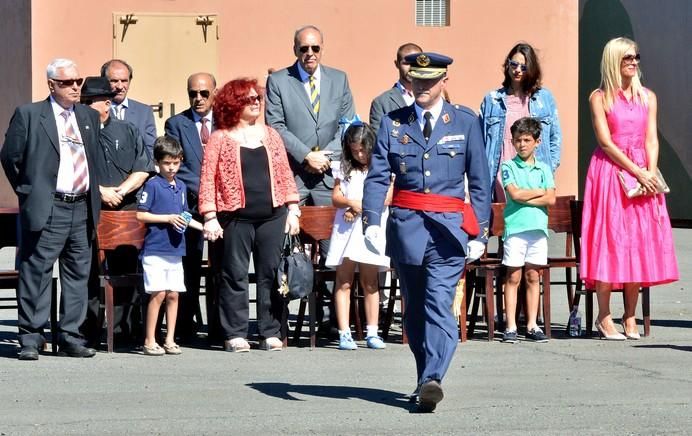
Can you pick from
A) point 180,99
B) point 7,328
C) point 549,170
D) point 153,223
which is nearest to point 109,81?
point 153,223

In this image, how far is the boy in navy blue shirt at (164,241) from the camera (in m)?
11.8

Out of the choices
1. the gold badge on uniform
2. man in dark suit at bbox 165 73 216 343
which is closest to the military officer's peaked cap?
the gold badge on uniform

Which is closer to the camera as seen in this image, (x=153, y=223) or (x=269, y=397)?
(x=269, y=397)

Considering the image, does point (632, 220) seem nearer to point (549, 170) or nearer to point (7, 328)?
point (549, 170)

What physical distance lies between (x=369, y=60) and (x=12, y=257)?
6.04 m

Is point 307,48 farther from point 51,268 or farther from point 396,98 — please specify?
point 51,268

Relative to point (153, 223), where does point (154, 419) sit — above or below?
below

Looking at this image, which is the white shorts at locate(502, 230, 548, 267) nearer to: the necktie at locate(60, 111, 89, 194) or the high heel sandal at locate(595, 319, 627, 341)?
the high heel sandal at locate(595, 319, 627, 341)

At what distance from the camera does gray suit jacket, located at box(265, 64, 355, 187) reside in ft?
42.3

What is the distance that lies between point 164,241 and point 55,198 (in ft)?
2.76

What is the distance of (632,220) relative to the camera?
41.3ft

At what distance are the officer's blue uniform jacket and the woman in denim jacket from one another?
3.43 metres

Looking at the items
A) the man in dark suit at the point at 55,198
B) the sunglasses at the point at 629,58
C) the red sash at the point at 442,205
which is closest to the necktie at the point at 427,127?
the red sash at the point at 442,205

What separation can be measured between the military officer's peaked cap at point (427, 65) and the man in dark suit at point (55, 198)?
9.90 feet
